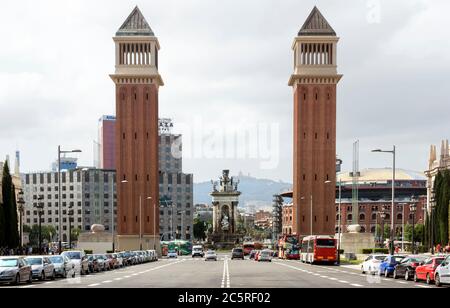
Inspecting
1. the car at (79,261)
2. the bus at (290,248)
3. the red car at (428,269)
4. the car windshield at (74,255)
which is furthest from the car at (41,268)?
the bus at (290,248)

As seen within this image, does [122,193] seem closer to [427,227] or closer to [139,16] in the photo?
[139,16]

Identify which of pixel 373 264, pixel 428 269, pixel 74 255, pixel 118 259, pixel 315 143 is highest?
pixel 315 143

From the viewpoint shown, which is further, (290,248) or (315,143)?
(315,143)

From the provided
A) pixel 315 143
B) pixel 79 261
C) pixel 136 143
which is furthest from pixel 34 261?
pixel 315 143

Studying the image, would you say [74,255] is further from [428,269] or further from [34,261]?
[428,269]

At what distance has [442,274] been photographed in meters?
35.5

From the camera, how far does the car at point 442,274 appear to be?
34.9m

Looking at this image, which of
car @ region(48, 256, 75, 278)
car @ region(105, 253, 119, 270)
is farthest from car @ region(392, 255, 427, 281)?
car @ region(105, 253, 119, 270)

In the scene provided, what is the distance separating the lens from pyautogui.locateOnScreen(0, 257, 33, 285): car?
38.1 m

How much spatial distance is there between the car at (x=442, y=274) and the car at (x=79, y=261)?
23.8m

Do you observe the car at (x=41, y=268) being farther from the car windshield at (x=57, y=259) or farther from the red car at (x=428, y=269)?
the red car at (x=428, y=269)

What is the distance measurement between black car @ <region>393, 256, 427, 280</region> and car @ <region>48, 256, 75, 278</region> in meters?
19.8

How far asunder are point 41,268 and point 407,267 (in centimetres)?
2054

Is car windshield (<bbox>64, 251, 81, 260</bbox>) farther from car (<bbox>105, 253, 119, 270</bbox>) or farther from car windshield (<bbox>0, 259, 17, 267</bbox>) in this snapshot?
car windshield (<bbox>0, 259, 17, 267</bbox>)
